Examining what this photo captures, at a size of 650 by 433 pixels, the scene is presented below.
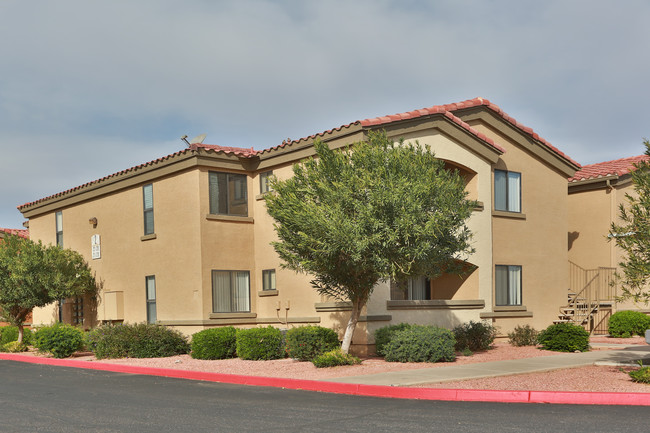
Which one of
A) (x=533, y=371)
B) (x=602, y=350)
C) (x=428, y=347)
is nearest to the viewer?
(x=533, y=371)

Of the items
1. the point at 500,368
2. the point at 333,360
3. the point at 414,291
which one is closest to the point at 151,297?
the point at 414,291

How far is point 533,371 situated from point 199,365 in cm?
868

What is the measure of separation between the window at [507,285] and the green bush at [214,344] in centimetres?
872

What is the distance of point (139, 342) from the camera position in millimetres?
20797

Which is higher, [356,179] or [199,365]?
[356,179]

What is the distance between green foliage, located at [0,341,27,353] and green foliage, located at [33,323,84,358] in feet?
9.80

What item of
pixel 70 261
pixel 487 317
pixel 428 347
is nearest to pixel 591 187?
pixel 487 317

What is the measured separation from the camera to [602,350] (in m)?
19.8

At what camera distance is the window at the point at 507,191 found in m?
22.9

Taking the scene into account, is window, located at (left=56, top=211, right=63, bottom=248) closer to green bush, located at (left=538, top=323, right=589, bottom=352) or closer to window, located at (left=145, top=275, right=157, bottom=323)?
window, located at (left=145, top=275, right=157, bottom=323)

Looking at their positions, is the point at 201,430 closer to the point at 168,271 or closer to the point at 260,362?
the point at 260,362

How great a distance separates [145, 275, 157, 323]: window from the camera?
23891 millimetres

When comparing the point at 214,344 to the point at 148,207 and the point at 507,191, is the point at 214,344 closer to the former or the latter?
the point at 148,207

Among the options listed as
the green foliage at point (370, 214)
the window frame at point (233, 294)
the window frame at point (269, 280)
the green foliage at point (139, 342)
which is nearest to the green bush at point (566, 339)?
the green foliage at point (370, 214)
